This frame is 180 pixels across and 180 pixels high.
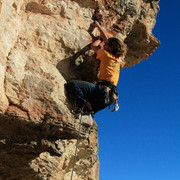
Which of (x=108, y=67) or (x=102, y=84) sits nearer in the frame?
(x=102, y=84)

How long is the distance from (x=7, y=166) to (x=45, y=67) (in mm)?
1957

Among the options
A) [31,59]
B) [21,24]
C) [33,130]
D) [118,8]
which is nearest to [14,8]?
[21,24]

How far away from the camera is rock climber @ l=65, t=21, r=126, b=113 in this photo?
5727 mm

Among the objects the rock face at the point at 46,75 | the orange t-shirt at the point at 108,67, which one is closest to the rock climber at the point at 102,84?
the orange t-shirt at the point at 108,67

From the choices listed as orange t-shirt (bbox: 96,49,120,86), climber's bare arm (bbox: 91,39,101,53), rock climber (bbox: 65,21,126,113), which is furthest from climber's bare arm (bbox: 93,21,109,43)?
orange t-shirt (bbox: 96,49,120,86)

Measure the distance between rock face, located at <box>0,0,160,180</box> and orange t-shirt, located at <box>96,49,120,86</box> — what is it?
289 mm

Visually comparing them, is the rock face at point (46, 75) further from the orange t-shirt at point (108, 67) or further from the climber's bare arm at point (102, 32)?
the orange t-shirt at point (108, 67)

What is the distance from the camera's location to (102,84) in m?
6.08

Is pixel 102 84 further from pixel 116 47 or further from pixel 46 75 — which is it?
pixel 46 75

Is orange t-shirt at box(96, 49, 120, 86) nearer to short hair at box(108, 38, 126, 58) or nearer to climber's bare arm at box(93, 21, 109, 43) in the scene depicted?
short hair at box(108, 38, 126, 58)

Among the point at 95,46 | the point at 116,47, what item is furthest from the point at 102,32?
the point at 116,47

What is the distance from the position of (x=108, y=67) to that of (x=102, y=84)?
404mm

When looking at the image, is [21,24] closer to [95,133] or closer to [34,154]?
[34,154]

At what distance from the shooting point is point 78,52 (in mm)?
6367
